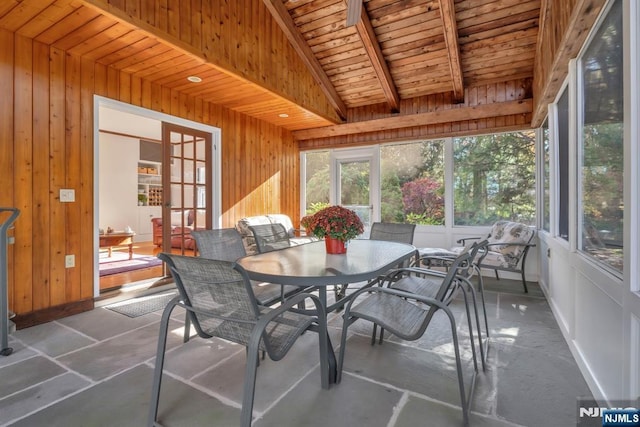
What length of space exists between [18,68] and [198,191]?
2.18m

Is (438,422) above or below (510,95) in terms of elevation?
below

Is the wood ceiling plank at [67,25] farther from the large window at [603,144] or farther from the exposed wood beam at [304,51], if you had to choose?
the large window at [603,144]

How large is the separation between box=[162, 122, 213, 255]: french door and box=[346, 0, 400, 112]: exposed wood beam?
252 cm

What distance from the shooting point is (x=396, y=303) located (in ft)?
6.68

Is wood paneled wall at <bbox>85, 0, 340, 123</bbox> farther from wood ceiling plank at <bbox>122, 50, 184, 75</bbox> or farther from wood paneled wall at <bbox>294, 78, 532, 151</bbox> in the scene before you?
wood paneled wall at <bbox>294, 78, 532, 151</bbox>

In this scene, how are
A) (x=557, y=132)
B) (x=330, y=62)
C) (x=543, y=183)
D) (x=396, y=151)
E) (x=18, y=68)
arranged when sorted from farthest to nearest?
(x=396, y=151) < (x=330, y=62) < (x=543, y=183) < (x=557, y=132) < (x=18, y=68)

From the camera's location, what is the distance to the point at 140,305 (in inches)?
130

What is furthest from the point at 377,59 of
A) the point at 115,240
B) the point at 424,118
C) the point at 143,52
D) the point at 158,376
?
the point at 115,240

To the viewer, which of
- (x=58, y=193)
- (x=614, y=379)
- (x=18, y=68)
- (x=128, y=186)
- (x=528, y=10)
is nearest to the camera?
(x=614, y=379)

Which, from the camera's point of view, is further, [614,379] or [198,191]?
[198,191]

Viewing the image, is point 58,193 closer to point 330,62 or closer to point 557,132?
point 330,62

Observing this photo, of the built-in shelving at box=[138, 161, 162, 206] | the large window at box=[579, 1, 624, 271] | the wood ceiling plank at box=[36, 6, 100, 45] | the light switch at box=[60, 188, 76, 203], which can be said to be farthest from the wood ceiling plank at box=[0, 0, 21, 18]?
the built-in shelving at box=[138, 161, 162, 206]

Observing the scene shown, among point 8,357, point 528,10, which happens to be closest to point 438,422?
point 8,357

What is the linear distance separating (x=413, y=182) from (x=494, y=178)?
122 centimetres
